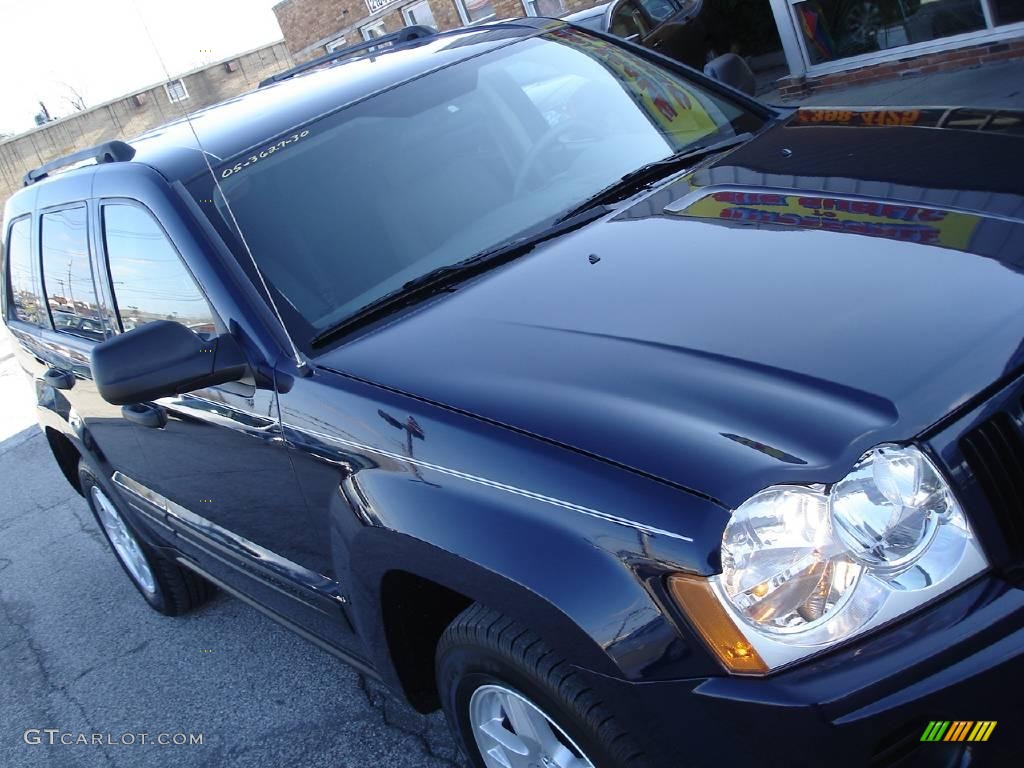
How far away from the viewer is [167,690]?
3969 millimetres

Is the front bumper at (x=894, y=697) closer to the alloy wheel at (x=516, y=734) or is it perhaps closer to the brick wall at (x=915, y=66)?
the alloy wheel at (x=516, y=734)

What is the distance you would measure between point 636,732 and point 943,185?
4.84 feet

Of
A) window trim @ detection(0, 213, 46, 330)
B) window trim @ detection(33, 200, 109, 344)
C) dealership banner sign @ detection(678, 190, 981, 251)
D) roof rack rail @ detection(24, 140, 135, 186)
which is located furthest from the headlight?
window trim @ detection(0, 213, 46, 330)

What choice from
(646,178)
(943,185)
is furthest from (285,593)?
(943,185)

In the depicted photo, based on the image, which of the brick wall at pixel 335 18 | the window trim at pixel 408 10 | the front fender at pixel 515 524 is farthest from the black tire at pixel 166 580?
the window trim at pixel 408 10

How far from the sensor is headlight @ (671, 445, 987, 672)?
5.51 ft

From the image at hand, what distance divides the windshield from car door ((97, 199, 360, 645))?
0.27 m

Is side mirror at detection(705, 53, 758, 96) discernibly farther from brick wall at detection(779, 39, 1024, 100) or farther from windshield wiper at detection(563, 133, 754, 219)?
brick wall at detection(779, 39, 1024, 100)

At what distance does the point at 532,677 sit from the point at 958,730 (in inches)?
29.1

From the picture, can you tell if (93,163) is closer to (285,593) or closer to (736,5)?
(285,593)

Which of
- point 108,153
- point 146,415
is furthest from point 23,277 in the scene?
point 146,415

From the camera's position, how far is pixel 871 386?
180 centimetres

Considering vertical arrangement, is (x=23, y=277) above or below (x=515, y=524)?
above

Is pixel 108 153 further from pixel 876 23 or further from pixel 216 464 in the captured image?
pixel 876 23
